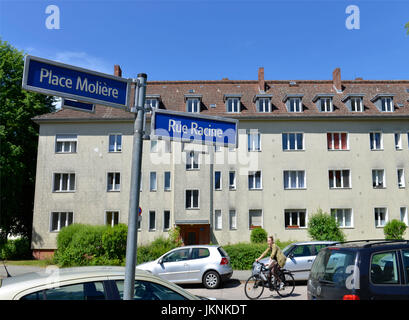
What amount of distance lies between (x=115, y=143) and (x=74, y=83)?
82.0 ft

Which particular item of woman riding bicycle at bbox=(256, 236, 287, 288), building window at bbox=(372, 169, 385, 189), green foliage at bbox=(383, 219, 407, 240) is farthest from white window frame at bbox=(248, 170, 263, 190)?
woman riding bicycle at bbox=(256, 236, 287, 288)

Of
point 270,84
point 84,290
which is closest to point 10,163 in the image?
point 270,84

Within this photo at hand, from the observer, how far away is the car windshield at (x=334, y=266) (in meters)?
5.27

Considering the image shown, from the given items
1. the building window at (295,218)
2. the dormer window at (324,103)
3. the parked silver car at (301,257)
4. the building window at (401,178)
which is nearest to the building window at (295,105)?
the dormer window at (324,103)

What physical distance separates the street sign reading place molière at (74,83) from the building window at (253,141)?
2390 cm

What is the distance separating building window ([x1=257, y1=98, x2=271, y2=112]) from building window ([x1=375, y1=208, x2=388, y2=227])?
12.5 m

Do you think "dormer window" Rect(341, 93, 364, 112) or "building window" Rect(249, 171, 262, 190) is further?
"dormer window" Rect(341, 93, 364, 112)

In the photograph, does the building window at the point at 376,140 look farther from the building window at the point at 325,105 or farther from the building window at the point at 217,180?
the building window at the point at 217,180

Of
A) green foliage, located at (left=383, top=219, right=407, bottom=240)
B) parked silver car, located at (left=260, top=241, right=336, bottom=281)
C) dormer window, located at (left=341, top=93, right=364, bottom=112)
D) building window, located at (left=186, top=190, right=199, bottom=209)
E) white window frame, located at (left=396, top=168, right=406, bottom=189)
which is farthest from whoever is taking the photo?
dormer window, located at (left=341, top=93, right=364, bottom=112)

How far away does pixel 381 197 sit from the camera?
26.2 m

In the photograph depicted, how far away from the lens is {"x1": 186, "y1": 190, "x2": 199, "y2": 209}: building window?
2600 centimetres

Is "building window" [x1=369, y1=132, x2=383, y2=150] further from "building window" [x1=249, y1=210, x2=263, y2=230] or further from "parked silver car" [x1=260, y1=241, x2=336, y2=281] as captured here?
"parked silver car" [x1=260, y1=241, x2=336, y2=281]

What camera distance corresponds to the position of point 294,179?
26.7 metres
